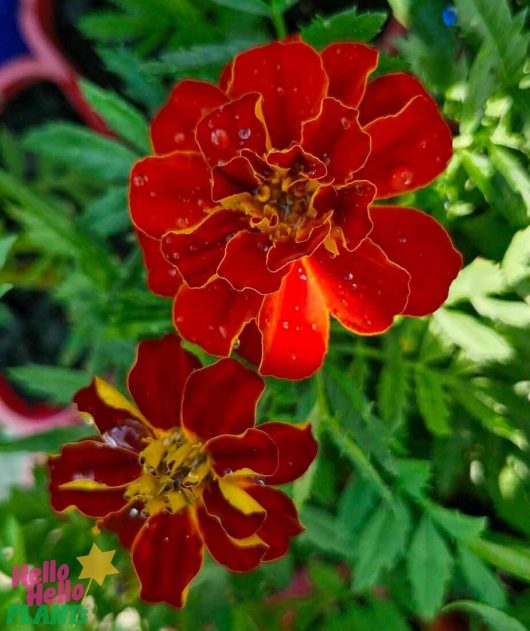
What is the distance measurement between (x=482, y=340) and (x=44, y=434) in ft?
1.12

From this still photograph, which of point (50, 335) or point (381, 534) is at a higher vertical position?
point (381, 534)

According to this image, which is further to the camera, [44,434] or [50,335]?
[50,335]

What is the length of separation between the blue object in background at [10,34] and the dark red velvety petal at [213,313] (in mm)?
674

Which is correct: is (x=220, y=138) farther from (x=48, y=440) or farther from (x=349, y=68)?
(x=48, y=440)

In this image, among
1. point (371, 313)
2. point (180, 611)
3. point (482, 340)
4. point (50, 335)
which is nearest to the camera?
point (371, 313)

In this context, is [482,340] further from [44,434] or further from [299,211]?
[44,434]

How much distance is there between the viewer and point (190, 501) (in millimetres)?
455

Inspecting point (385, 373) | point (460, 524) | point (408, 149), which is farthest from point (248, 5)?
point (460, 524)

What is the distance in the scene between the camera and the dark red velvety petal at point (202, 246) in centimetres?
39

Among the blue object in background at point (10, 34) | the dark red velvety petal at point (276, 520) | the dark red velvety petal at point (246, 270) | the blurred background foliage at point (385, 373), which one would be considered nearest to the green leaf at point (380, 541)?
the blurred background foliage at point (385, 373)

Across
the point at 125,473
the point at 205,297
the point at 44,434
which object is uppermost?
the point at 205,297

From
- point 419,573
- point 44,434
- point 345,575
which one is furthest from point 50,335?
point 419,573

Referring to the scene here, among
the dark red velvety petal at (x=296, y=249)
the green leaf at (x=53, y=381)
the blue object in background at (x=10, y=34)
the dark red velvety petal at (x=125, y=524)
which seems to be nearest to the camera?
the dark red velvety petal at (x=296, y=249)

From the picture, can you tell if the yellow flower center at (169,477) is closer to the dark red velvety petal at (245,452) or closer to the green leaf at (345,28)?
the dark red velvety petal at (245,452)
